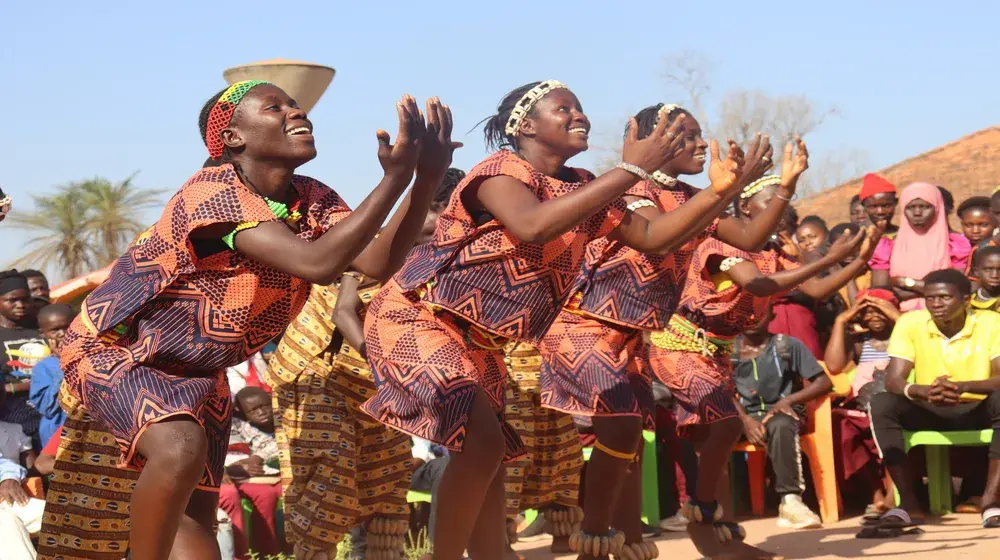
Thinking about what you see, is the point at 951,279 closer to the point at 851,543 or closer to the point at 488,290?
the point at 851,543

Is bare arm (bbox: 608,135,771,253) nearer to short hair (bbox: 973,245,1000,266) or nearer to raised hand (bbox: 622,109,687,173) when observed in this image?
raised hand (bbox: 622,109,687,173)

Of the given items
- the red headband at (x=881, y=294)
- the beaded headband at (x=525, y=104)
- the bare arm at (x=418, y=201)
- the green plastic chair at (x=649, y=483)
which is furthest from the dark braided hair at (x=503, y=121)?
the red headband at (x=881, y=294)

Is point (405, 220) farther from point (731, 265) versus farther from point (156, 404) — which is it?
point (731, 265)

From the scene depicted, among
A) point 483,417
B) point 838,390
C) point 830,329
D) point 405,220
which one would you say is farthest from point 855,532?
point 405,220

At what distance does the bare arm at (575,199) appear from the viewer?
15.5 ft

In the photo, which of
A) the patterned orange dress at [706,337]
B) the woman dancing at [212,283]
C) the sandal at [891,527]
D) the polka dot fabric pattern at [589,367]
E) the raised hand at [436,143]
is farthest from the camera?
the sandal at [891,527]

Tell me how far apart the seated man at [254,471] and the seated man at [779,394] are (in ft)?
10.6

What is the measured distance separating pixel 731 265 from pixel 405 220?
3.18 meters

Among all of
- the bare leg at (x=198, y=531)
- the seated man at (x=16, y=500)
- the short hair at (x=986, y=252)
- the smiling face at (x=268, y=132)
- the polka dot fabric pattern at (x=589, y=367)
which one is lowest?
the bare leg at (x=198, y=531)

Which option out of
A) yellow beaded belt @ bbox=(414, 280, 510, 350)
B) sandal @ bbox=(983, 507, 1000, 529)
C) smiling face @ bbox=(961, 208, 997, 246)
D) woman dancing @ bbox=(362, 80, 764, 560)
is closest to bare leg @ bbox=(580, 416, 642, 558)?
woman dancing @ bbox=(362, 80, 764, 560)

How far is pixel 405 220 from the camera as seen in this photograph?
4.27 meters

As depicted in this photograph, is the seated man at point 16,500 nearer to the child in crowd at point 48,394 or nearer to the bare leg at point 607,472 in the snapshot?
the child in crowd at point 48,394

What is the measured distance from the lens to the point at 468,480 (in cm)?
495

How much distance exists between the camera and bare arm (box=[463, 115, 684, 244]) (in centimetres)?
Result: 473
